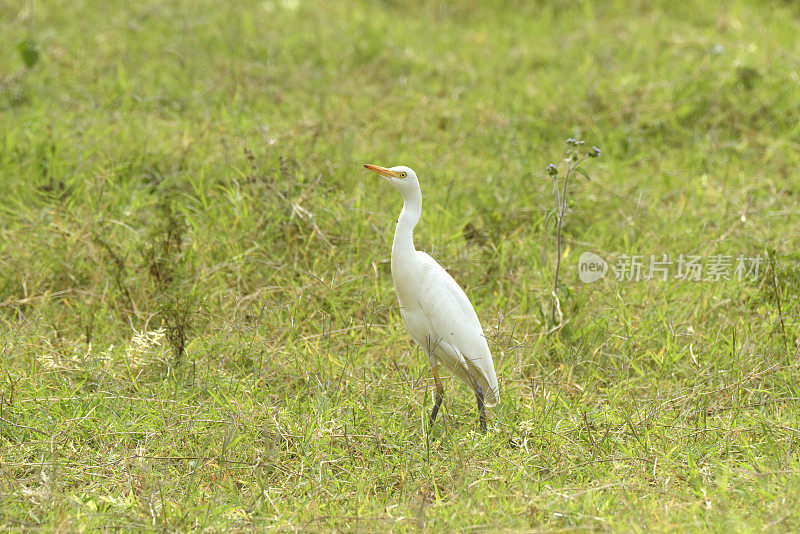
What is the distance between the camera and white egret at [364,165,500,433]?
3326mm

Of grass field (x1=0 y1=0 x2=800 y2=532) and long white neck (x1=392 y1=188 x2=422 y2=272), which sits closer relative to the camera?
A: grass field (x1=0 y1=0 x2=800 y2=532)

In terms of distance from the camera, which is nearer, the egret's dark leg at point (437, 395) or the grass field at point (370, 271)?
the grass field at point (370, 271)

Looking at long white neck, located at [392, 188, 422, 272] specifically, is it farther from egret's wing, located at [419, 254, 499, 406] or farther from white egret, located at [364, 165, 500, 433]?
egret's wing, located at [419, 254, 499, 406]

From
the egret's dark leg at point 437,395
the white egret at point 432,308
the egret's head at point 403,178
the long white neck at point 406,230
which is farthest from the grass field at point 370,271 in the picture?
the egret's head at point 403,178

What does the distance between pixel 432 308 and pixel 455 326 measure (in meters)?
Result: 0.12

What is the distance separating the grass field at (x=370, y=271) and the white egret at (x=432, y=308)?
0.59 feet

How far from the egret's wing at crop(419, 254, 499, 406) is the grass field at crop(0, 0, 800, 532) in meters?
0.20

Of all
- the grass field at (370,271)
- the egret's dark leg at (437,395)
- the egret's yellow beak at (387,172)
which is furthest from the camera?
the egret's dark leg at (437,395)

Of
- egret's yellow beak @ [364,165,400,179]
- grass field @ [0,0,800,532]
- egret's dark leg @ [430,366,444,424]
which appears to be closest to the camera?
grass field @ [0,0,800,532]

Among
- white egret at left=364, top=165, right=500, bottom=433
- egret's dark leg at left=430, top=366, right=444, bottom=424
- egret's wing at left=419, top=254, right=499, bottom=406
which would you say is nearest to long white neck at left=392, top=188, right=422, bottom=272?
white egret at left=364, top=165, right=500, bottom=433

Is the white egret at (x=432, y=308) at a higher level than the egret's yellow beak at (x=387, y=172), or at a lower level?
lower

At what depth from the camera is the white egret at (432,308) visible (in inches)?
131

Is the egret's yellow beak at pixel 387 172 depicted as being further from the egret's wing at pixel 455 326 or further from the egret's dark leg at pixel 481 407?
the egret's dark leg at pixel 481 407

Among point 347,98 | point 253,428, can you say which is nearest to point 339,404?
point 253,428
